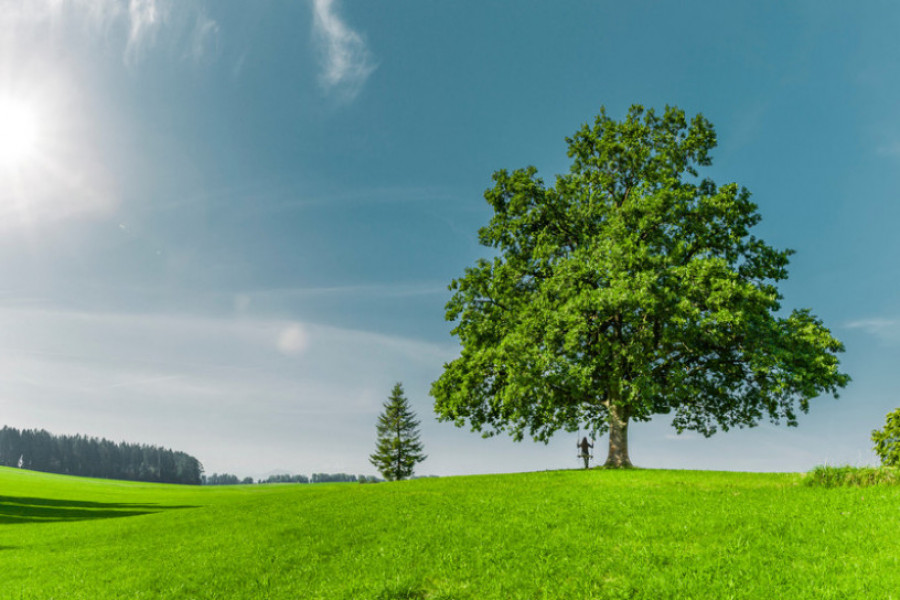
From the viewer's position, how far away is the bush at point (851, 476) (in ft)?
51.1

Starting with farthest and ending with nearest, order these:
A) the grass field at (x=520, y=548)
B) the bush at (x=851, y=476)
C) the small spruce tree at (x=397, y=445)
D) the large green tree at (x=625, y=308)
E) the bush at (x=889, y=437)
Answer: the small spruce tree at (x=397, y=445)
the bush at (x=889, y=437)
the large green tree at (x=625, y=308)
the bush at (x=851, y=476)
the grass field at (x=520, y=548)

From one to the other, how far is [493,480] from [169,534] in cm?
1331

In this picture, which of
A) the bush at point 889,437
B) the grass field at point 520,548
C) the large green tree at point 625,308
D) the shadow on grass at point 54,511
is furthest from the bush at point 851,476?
the shadow on grass at point 54,511

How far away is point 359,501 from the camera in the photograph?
21594 millimetres

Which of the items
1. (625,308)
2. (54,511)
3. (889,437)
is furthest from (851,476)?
(54,511)

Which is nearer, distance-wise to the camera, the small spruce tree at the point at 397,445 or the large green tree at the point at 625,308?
the large green tree at the point at 625,308

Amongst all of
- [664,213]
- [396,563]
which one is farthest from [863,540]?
[664,213]

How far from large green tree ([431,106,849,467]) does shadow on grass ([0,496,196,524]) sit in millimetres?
25888

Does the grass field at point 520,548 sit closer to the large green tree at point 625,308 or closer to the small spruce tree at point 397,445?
the large green tree at point 625,308

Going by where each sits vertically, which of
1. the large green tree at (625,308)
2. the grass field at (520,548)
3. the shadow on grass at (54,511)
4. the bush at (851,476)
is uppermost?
the large green tree at (625,308)

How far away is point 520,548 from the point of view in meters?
12.3

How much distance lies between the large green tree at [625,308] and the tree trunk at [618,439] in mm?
71

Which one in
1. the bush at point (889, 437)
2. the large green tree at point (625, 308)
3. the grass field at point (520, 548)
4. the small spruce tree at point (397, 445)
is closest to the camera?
the grass field at point (520, 548)

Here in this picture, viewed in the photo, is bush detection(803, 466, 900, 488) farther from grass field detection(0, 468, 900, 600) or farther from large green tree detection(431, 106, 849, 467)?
large green tree detection(431, 106, 849, 467)
